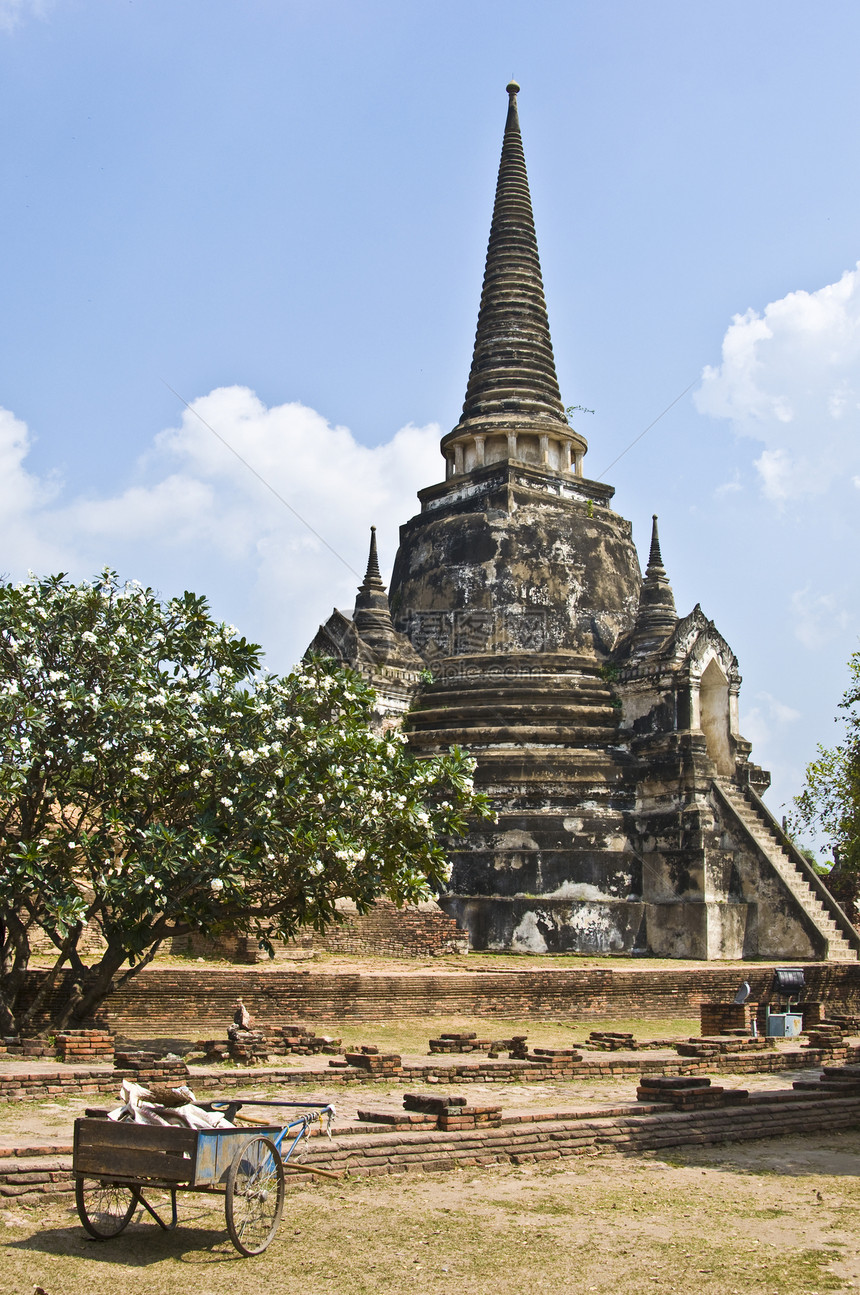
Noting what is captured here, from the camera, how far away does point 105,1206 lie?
6.80 metres

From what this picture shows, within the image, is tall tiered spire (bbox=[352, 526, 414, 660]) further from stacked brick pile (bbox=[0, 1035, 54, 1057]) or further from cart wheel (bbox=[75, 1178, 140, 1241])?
cart wheel (bbox=[75, 1178, 140, 1241])

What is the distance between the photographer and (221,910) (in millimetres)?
13281

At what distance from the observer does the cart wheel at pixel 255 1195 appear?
6.34 meters

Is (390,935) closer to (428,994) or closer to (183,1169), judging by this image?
(428,994)

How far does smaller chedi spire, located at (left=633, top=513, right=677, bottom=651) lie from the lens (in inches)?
984

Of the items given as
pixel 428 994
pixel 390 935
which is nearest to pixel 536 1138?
pixel 428 994

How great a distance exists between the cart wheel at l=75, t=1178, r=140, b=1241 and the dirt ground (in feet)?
0.25

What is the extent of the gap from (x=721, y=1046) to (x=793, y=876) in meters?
9.60

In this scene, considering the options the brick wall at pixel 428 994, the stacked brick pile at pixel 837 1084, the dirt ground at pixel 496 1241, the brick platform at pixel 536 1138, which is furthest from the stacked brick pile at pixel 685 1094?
the brick wall at pixel 428 994

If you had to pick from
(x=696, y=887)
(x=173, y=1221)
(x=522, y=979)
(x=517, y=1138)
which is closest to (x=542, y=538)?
(x=696, y=887)

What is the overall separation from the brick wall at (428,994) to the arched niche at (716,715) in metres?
5.61

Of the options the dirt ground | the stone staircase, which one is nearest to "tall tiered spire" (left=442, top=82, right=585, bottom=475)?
the stone staircase

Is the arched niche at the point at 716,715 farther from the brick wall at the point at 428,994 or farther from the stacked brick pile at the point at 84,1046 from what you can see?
the stacked brick pile at the point at 84,1046

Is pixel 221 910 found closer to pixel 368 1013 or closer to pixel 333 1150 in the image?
pixel 368 1013
